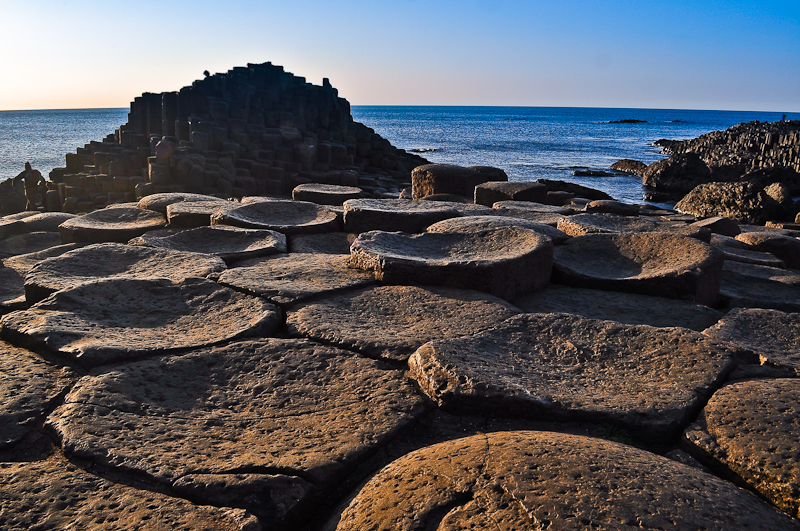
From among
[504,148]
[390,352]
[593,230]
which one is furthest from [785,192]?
[504,148]

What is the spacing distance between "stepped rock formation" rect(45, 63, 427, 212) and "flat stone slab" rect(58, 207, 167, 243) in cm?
587

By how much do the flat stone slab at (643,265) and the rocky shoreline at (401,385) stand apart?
14 millimetres

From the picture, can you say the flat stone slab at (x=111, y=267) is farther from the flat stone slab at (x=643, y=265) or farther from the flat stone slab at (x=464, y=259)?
the flat stone slab at (x=643, y=265)

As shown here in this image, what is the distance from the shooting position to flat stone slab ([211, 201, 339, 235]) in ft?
12.2

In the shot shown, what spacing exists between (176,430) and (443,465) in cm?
76

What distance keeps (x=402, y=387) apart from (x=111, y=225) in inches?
113

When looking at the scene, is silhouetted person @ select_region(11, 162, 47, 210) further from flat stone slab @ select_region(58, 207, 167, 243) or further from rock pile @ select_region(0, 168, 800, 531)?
rock pile @ select_region(0, 168, 800, 531)

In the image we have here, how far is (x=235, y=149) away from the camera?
1323 cm

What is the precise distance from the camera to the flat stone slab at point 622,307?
2.43 m

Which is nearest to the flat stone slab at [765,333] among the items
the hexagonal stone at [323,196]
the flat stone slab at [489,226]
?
the flat stone slab at [489,226]

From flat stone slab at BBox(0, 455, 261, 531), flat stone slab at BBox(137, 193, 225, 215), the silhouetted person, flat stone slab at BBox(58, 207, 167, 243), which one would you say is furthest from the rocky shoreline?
the silhouetted person

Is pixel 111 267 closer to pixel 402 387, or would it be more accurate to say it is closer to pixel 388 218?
pixel 388 218

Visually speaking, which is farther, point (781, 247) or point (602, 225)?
point (781, 247)

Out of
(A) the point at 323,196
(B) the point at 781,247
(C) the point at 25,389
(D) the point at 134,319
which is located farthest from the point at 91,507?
(B) the point at 781,247
